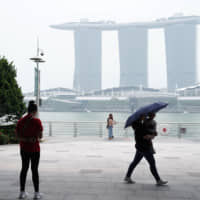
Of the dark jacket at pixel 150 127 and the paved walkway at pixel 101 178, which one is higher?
the dark jacket at pixel 150 127

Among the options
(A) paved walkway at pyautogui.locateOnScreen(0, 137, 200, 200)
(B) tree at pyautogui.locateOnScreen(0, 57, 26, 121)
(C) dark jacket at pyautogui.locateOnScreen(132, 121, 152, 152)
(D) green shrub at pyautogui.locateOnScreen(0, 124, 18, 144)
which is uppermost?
(B) tree at pyautogui.locateOnScreen(0, 57, 26, 121)

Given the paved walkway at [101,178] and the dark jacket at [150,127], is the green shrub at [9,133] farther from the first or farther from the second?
the dark jacket at [150,127]

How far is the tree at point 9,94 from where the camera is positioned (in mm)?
15594

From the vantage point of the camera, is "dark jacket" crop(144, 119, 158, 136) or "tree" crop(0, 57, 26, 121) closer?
"dark jacket" crop(144, 119, 158, 136)

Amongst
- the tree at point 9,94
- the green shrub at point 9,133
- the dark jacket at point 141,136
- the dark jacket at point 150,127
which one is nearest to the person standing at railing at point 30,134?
the dark jacket at point 141,136

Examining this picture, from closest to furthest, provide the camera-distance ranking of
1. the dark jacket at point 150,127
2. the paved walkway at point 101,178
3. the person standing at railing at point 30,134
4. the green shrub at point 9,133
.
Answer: the person standing at railing at point 30,134 < the paved walkway at point 101,178 < the dark jacket at point 150,127 < the green shrub at point 9,133

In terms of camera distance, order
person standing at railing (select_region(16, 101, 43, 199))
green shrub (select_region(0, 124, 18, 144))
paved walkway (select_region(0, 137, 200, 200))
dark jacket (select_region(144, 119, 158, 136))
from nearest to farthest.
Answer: person standing at railing (select_region(16, 101, 43, 199)), paved walkway (select_region(0, 137, 200, 200)), dark jacket (select_region(144, 119, 158, 136)), green shrub (select_region(0, 124, 18, 144))

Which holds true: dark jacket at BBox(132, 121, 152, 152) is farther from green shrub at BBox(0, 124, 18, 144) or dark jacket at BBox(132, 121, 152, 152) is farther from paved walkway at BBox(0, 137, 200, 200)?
green shrub at BBox(0, 124, 18, 144)

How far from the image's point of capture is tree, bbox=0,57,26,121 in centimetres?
1559

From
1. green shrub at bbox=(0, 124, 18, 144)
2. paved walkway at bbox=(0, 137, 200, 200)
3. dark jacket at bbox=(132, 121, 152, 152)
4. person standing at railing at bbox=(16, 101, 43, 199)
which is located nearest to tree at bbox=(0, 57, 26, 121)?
green shrub at bbox=(0, 124, 18, 144)

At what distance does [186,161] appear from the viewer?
10.1 metres

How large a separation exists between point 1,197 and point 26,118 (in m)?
1.40

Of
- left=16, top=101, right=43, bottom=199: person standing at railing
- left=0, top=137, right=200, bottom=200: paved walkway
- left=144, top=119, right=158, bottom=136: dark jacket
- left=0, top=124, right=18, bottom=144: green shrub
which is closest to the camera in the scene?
left=16, top=101, right=43, bottom=199: person standing at railing

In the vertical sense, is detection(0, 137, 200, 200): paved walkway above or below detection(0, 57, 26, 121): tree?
below
